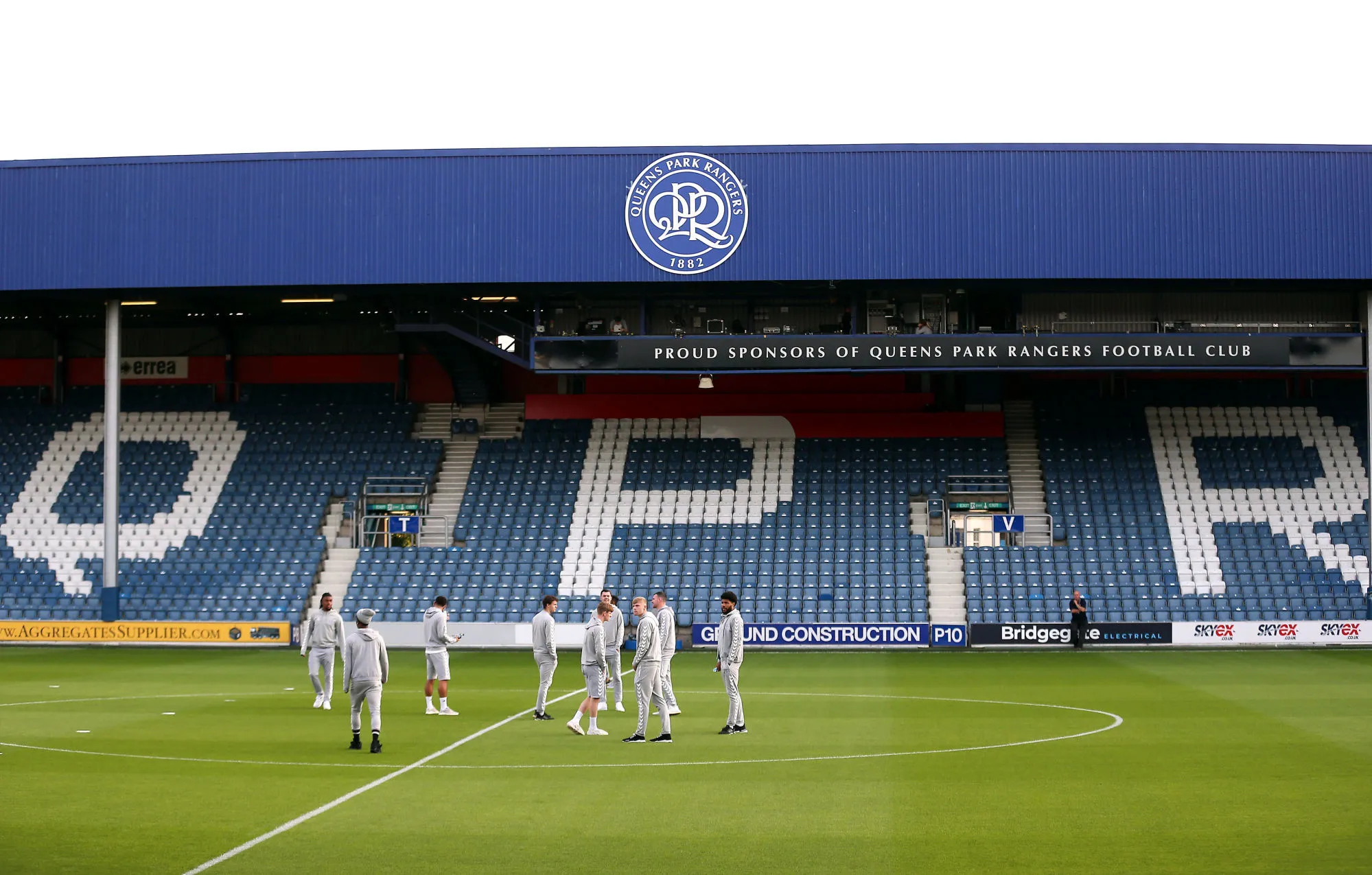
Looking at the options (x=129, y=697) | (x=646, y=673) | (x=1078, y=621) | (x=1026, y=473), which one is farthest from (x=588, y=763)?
(x=1026, y=473)

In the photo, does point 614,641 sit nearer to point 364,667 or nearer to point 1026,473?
point 364,667

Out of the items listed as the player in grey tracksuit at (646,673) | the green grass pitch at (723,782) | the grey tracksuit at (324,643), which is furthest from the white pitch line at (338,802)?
the grey tracksuit at (324,643)

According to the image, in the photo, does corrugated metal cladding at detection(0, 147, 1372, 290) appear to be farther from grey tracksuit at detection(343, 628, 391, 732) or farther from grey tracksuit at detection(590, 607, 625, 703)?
grey tracksuit at detection(343, 628, 391, 732)

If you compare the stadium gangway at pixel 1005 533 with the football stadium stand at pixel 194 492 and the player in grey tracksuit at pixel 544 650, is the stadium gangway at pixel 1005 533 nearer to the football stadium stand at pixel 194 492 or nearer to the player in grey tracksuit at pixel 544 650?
the football stadium stand at pixel 194 492

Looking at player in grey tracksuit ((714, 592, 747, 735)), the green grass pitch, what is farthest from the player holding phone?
player in grey tracksuit ((714, 592, 747, 735))

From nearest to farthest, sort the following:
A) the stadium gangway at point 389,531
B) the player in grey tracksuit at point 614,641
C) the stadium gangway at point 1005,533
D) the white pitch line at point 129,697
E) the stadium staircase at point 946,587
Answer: the player in grey tracksuit at point 614,641
the white pitch line at point 129,697
the stadium staircase at point 946,587
the stadium gangway at point 1005,533
the stadium gangway at point 389,531

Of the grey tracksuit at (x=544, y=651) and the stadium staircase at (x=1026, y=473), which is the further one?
the stadium staircase at (x=1026, y=473)

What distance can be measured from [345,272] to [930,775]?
96.0 feet

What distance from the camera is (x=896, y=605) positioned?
40344 millimetres

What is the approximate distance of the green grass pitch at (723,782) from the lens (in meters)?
13.1

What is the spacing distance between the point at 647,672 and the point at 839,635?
62.8 feet

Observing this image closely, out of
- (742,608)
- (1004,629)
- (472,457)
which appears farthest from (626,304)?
(1004,629)

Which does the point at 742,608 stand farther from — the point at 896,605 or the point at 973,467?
the point at 973,467

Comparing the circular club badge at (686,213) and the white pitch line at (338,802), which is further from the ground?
the circular club badge at (686,213)
